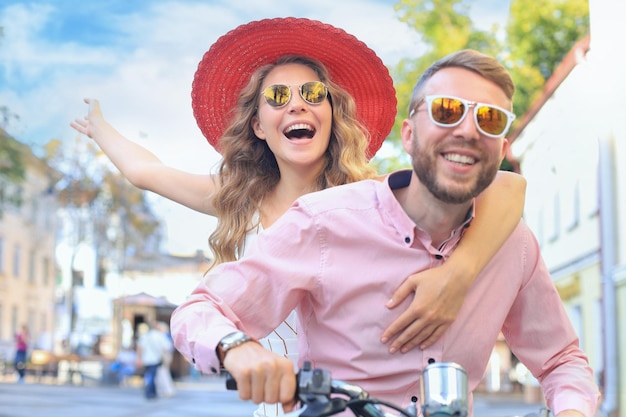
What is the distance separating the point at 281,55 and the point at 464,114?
163 centimetres

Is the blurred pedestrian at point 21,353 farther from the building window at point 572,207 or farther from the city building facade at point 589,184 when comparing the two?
the building window at point 572,207

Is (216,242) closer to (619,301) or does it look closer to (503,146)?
(503,146)

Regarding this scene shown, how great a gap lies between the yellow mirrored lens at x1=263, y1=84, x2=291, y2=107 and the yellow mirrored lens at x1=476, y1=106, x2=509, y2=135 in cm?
135

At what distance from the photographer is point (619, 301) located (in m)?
12.7

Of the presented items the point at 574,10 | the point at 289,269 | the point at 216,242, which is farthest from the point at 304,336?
the point at 574,10

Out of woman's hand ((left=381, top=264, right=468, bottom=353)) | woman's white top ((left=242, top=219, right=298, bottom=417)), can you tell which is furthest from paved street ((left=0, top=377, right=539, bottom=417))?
woman's hand ((left=381, top=264, right=468, bottom=353))

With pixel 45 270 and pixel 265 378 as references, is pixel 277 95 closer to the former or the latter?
pixel 265 378

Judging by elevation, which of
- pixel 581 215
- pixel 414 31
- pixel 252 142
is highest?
pixel 414 31

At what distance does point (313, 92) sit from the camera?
126 inches

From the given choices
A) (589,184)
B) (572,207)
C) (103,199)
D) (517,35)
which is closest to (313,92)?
(589,184)

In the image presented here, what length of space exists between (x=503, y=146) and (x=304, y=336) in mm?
600

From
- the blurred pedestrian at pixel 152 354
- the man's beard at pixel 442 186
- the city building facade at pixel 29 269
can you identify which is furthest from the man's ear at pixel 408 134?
the city building facade at pixel 29 269

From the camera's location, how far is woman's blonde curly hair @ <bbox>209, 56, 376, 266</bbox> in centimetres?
319

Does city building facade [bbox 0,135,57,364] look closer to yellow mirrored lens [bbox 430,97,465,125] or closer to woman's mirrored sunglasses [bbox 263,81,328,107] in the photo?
woman's mirrored sunglasses [bbox 263,81,328,107]
